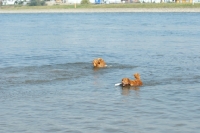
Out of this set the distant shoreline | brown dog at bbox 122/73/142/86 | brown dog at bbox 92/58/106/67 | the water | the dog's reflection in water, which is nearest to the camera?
the water

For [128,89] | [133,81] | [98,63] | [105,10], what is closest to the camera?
[128,89]

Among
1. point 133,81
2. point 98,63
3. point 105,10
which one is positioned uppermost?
point 133,81

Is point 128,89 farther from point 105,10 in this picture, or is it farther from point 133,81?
point 105,10

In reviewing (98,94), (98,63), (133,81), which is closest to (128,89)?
(133,81)

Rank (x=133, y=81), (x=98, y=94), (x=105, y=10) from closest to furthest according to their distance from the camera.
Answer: (x=98, y=94), (x=133, y=81), (x=105, y=10)

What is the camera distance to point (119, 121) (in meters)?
14.3

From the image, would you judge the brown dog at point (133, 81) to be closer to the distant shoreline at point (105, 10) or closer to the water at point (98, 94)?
the water at point (98, 94)

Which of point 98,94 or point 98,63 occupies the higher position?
point 98,94

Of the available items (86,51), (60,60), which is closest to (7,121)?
(60,60)

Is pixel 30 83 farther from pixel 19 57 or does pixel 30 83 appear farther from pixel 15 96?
pixel 19 57

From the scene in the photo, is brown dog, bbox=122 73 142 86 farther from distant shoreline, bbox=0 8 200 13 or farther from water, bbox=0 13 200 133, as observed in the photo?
distant shoreline, bbox=0 8 200 13

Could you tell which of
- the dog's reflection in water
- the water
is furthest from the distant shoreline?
the dog's reflection in water

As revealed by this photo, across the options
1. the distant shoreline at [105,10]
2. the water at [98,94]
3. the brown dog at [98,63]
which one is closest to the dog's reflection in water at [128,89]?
the water at [98,94]

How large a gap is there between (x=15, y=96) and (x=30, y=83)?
2.53m
